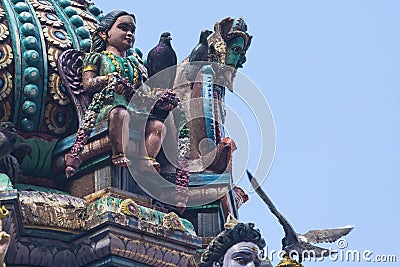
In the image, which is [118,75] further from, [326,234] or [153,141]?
[326,234]

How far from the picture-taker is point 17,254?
19906mm

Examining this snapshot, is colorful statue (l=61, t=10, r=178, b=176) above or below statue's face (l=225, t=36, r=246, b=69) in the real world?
below

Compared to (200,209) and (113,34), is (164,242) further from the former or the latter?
(113,34)

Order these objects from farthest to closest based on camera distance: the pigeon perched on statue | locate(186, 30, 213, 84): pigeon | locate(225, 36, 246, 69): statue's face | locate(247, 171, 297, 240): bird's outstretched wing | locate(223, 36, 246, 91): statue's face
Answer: locate(225, 36, 246, 69): statue's face < locate(223, 36, 246, 91): statue's face < locate(186, 30, 213, 84): pigeon < locate(247, 171, 297, 240): bird's outstretched wing < the pigeon perched on statue

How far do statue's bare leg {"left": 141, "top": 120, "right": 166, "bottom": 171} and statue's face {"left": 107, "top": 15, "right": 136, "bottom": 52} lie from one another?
5.57 feet

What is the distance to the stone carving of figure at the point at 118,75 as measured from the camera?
2108 centimetres

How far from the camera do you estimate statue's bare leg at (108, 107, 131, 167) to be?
2100 centimetres

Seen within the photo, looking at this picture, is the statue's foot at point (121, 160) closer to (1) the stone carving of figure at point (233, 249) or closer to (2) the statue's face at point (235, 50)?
(1) the stone carving of figure at point (233, 249)

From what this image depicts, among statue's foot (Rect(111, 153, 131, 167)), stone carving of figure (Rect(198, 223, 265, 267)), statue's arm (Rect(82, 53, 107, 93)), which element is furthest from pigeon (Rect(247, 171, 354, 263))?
statue's arm (Rect(82, 53, 107, 93))

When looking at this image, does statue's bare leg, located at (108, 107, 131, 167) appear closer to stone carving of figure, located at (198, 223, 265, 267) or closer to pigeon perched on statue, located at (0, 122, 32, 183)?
pigeon perched on statue, located at (0, 122, 32, 183)

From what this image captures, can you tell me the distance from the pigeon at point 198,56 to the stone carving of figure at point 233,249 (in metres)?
3.76

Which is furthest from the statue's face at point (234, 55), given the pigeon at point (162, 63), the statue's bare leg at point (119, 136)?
the statue's bare leg at point (119, 136)

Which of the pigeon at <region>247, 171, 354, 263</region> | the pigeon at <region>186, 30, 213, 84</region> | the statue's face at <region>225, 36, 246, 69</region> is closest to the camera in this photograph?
the pigeon at <region>247, 171, 354, 263</region>

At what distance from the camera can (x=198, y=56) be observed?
76.8 ft
